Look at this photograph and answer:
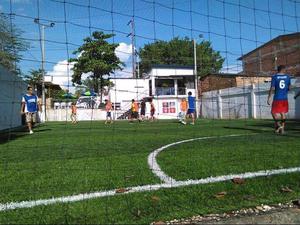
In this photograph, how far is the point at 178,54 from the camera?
72.9 meters

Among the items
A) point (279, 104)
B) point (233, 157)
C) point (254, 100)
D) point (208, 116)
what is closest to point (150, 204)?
point (233, 157)

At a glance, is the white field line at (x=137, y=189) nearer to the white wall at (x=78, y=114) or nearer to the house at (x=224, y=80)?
the white wall at (x=78, y=114)

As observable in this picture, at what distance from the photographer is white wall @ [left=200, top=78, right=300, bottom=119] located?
95.0 ft

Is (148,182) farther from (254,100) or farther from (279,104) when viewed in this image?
(254,100)

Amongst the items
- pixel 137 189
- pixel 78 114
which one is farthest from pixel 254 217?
pixel 78 114

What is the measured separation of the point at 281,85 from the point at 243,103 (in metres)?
25.1

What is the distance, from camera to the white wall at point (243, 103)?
28969 millimetres

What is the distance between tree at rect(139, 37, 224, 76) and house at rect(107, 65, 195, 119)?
13.8m

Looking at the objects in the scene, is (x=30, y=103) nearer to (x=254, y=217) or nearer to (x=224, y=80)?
(x=254, y=217)

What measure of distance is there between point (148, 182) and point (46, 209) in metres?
1.46

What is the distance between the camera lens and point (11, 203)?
14.2 ft

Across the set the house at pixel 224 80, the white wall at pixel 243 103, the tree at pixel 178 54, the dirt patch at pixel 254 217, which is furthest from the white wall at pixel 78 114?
the dirt patch at pixel 254 217

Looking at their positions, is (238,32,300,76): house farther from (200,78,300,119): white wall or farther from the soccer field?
the soccer field

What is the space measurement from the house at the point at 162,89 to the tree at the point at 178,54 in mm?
13829
